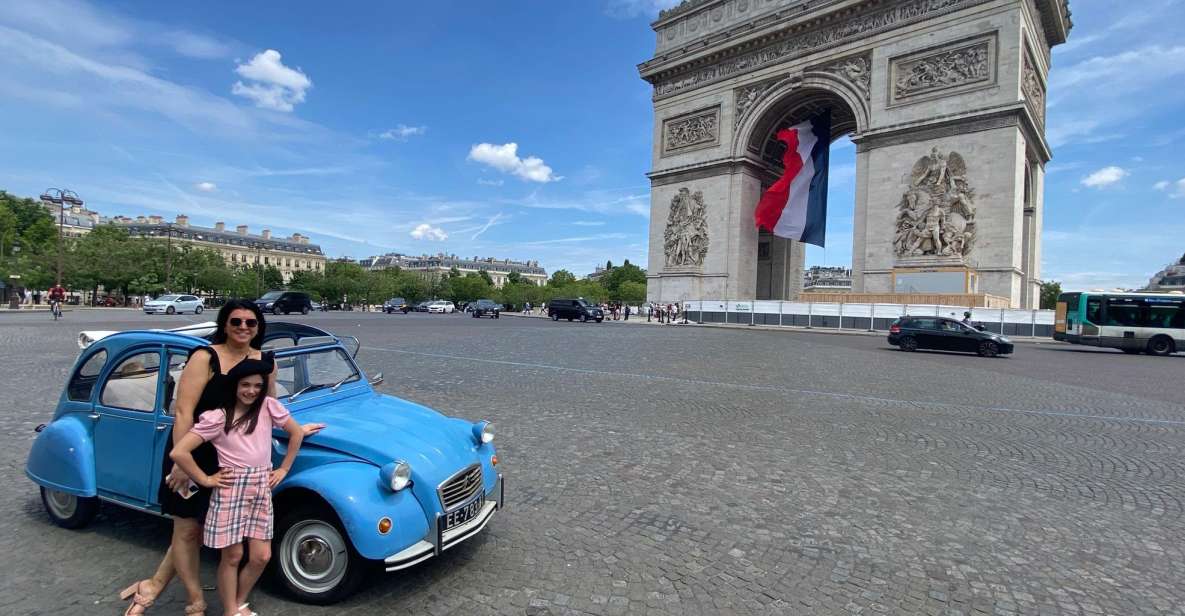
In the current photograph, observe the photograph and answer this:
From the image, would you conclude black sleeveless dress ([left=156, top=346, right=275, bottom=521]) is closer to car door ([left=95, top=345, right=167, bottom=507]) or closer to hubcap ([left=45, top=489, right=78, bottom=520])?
car door ([left=95, top=345, right=167, bottom=507])

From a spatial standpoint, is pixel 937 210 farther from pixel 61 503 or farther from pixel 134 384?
pixel 61 503

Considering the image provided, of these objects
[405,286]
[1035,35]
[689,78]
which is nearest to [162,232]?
[405,286]

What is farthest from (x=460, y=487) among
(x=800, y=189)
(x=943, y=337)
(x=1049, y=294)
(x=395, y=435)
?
(x=1049, y=294)

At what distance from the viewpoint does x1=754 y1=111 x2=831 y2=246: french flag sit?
3362cm

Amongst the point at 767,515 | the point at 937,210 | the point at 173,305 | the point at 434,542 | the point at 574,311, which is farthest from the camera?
the point at 574,311

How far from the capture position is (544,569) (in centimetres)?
308

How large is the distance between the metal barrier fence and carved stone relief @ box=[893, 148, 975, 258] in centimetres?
279

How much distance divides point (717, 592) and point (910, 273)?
2849 centimetres

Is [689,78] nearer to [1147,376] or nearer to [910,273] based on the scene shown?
[910,273]

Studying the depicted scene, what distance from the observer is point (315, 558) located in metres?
2.75

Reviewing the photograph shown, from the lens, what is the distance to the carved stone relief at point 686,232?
3550 centimetres

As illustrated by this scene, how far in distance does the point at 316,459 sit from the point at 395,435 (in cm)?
37

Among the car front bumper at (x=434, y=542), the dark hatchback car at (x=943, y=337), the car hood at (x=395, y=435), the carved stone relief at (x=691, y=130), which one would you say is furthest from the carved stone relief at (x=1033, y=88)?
the car front bumper at (x=434, y=542)

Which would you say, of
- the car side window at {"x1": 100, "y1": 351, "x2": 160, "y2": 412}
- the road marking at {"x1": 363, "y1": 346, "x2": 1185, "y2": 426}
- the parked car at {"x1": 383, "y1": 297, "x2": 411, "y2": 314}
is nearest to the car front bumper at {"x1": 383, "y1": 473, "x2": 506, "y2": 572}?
the car side window at {"x1": 100, "y1": 351, "x2": 160, "y2": 412}
